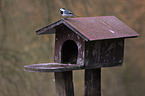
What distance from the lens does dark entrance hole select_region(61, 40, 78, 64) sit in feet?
17.5

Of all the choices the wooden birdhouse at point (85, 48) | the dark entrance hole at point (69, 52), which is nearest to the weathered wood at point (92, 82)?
the wooden birdhouse at point (85, 48)

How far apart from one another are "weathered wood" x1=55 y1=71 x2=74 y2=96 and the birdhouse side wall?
35 centimetres

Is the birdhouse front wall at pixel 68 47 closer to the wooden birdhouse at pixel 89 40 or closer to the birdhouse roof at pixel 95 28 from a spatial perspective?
the wooden birdhouse at pixel 89 40

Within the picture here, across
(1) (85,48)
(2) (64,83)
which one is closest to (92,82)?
(2) (64,83)

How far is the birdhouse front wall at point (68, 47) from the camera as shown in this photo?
5102 millimetres

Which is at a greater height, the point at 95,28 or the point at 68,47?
the point at 95,28

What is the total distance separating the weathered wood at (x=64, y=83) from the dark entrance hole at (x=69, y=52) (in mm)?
160

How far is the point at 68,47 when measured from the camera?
546cm

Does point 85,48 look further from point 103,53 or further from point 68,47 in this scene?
point 68,47

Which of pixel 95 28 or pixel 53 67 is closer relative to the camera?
pixel 53 67

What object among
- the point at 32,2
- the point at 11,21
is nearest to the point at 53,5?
the point at 32,2

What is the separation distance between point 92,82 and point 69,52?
1.67ft

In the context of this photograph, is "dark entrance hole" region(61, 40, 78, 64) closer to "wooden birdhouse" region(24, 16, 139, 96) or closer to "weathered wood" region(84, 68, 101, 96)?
"wooden birdhouse" region(24, 16, 139, 96)

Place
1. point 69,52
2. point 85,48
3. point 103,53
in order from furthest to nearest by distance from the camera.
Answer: point 69,52 → point 103,53 → point 85,48
